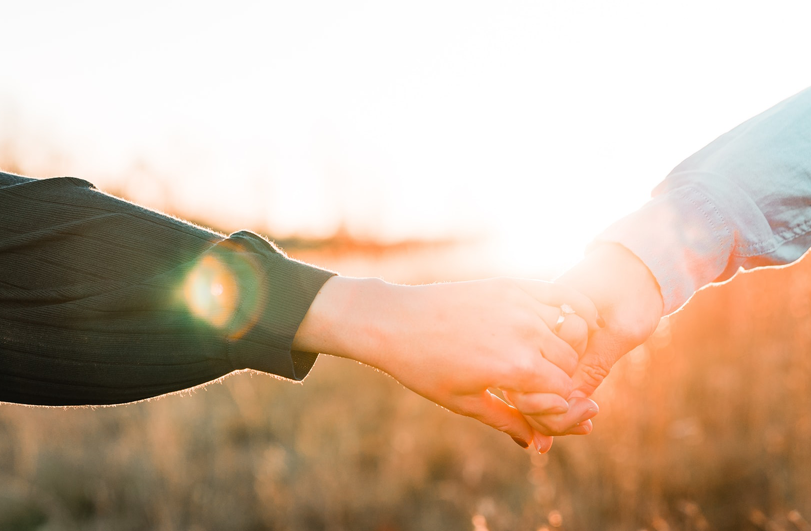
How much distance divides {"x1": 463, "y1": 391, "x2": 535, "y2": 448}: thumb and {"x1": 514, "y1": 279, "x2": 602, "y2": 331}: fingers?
1.00ft

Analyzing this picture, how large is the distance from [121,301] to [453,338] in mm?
711

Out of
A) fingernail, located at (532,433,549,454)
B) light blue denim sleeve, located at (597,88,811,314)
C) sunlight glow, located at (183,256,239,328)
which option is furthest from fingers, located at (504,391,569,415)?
sunlight glow, located at (183,256,239,328)

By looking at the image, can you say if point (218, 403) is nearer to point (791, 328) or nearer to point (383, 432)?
point (383, 432)

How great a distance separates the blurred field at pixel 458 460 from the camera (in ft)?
8.62

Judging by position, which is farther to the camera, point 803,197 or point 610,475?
point 610,475

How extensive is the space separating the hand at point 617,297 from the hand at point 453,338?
18cm

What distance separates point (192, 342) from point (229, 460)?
2285 millimetres

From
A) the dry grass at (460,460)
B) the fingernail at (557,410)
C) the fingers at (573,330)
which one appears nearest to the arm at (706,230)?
the fingers at (573,330)

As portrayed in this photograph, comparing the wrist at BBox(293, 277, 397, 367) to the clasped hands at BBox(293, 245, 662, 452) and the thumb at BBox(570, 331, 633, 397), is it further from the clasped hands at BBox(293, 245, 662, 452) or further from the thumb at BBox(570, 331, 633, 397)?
the thumb at BBox(570, 331, 633, 397)

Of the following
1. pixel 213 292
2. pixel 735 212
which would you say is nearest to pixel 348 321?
pixel 213 292

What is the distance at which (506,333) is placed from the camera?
1.36m

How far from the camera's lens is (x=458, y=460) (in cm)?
317

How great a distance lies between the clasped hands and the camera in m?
1.24

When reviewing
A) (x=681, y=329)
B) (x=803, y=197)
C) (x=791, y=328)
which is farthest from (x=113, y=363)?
(x=681, y=329)
